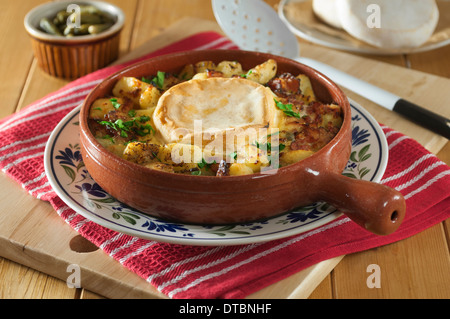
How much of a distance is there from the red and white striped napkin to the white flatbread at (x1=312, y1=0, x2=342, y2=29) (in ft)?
4.23

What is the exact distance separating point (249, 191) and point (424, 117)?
1.15 m

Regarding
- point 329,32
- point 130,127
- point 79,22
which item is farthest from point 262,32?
point 130,127

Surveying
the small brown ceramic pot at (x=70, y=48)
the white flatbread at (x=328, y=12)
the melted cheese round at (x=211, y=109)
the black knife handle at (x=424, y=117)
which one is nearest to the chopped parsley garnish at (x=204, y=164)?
the melted cheese round at (x=211, y=109)

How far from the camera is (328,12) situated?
357 cm

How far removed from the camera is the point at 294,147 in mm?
Answer: 1911

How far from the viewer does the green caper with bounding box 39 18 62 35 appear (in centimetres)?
310

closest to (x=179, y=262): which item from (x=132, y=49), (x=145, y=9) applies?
(x=132, y=49)

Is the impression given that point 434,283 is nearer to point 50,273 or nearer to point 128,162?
point 128,162

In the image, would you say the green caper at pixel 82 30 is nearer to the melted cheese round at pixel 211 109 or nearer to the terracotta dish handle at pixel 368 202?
the melted cheese round at pixel 211 109

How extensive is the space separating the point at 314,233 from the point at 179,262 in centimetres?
45

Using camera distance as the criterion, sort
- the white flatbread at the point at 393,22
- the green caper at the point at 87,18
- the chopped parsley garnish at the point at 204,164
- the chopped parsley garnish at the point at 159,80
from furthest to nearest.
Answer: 1. the white flatbread at the point at 393,22
2. the green caper at the point at 87,18
3. the chopped parsley garnish at the point at 159,80
4. the chopped parsley garnish at the point at 204,164

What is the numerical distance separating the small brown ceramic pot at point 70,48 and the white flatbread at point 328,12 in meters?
1.22

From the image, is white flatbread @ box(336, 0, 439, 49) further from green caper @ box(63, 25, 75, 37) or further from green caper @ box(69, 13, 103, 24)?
green caper @ box(63, 25, 75, 37)

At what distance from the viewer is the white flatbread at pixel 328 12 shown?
3.54m
